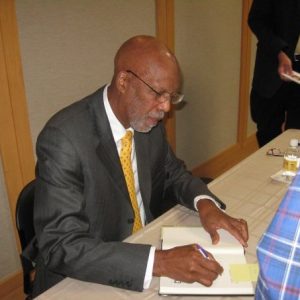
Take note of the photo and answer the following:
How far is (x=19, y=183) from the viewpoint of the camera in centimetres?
213

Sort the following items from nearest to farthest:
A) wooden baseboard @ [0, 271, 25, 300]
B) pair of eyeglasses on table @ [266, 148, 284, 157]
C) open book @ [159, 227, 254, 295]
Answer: open book @ [159, 227, 254, 295] < pair of eyeglasses on table @ [266, 148, 284, 157] < wooden baseboard @ [0, 271, 25, 300]

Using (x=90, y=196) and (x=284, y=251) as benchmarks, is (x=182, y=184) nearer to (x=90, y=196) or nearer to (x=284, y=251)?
(x=90, y=196)

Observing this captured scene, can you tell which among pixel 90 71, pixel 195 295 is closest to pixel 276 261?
pixel 195 295

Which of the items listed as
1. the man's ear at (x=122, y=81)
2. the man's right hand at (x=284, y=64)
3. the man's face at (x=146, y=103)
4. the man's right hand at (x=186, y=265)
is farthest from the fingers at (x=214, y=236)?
the man's right hand at (x=284, y=64)

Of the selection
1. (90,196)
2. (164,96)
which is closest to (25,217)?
(90,196)

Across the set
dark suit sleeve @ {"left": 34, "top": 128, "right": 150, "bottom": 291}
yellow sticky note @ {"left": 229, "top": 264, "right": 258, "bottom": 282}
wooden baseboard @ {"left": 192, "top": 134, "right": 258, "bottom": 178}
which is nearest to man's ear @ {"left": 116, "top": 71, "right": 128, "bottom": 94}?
dark suit sleeve @ {"left": 34, "top": 128, "right": 150, "bottom": 291}

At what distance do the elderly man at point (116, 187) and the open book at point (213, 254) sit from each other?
0.07 ft

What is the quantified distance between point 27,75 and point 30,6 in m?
0.36

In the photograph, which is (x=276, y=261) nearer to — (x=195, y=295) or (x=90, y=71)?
(x=195, y=295)

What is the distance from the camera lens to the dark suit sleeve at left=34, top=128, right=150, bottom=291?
3.45ft

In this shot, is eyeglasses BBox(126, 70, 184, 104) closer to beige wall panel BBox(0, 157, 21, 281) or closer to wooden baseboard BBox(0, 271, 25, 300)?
beige wall panel BBox(0, 157, 21, 281)

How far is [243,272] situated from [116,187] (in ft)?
1.79

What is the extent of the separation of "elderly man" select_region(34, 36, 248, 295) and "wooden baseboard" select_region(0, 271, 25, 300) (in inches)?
36.6

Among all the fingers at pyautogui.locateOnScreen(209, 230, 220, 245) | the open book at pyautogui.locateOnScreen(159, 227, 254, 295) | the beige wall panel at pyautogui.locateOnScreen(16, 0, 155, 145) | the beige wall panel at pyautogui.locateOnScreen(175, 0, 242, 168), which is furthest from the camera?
the beige wall panel at pyautogui.locateOnScreen(175, 0, 242, 168)
